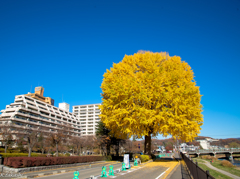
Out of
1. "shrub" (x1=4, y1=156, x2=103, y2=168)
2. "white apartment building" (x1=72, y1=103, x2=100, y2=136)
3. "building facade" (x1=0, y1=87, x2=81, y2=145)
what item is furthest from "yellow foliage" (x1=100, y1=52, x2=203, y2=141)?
"white apartment building" (x1=72, y1=103, x2=100, y2=136)

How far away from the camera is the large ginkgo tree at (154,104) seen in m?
18.6

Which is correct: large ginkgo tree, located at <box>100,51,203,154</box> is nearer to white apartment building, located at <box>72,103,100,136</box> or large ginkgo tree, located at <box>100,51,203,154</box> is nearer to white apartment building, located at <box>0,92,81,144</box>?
white apartment building, located at <box>0,92,81,144</box>

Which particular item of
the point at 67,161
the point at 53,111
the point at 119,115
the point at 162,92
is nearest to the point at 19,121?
the point at 53,111

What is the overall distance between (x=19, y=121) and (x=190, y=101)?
216 feet

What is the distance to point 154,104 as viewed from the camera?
2003 cm

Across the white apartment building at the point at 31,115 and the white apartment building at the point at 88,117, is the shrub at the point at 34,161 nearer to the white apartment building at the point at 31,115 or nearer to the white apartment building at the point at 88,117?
the white apartment building at the point at 31,115

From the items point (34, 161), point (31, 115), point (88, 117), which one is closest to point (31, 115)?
point (31, 115)

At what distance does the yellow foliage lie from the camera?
1858cm

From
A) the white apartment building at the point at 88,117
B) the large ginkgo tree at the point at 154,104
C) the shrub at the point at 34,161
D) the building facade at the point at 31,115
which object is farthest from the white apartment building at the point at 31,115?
the large ginkgo tree at the point at 154,104

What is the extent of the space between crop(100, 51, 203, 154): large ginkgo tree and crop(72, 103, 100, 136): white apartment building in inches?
4101

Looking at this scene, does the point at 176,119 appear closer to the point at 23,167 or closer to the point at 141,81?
the point at 141,81

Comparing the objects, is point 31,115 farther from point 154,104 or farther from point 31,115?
point 154,104

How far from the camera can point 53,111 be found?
299 ft

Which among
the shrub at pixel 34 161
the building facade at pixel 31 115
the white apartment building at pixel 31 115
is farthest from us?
the white apartment building at pixel 31 115
